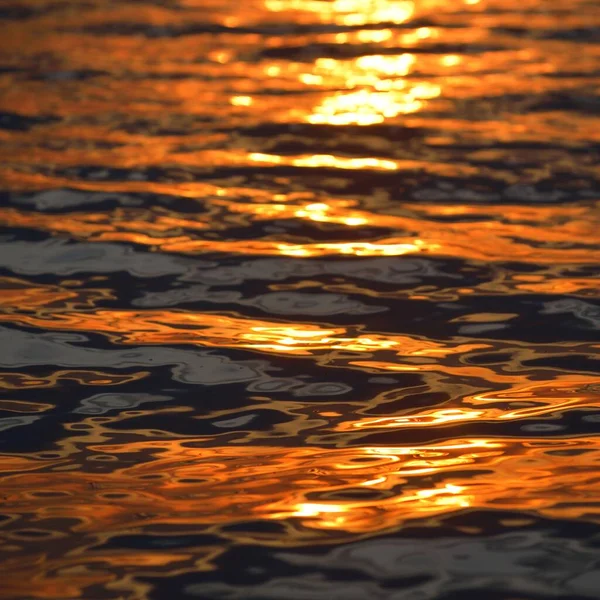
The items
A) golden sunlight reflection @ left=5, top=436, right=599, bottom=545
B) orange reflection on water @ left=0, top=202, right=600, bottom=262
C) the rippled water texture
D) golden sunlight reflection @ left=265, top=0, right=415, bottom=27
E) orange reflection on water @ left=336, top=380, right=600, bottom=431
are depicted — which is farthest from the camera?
golden sunlight reflection @ left=265, top=0, right=415, bottom=27

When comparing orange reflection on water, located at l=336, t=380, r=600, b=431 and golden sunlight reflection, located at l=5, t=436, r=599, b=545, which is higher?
orange reflection on water, located at l=336, t=380, r=600, b=431

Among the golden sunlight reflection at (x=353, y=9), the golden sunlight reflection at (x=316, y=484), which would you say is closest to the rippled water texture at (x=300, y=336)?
the golden sunlight reflection at (x=316, y=484)

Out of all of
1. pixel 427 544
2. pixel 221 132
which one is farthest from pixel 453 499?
pixel 221 132

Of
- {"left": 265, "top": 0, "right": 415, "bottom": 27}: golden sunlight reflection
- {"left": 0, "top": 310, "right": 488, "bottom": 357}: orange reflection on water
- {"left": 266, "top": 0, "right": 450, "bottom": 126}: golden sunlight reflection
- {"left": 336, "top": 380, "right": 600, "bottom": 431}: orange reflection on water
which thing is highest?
{"left": 265, "top": 0, "right": 415, "bottom": 27}: golden sunlight reflection

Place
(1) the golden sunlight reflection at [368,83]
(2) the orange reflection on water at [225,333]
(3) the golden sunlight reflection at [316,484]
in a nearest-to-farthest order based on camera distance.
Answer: (3) the golden sunlight reflection at [316,484] → (2) the orange reflection on water at [225,333] → (1) the golden sunlight reflection at [368,83]

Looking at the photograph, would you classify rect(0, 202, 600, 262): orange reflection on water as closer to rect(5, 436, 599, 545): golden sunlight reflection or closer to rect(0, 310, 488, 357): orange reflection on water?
rect(0, 310, 488, 357): orange reflection on water

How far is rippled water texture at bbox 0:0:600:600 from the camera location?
2.00 m

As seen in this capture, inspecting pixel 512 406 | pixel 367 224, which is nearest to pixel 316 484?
pixel 512 406

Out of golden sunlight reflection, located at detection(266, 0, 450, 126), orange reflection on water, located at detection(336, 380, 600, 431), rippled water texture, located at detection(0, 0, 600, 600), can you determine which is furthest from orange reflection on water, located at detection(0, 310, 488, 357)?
golden sunlight reflection, located at detection(266, 0, 450, 126)

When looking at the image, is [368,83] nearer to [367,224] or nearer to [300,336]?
[367,224]

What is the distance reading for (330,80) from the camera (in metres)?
6.68

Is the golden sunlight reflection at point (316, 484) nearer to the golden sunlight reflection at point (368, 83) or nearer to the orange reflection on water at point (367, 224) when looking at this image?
the orange reflection on water at point (367, 224)

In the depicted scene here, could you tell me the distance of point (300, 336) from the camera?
10.1 ft

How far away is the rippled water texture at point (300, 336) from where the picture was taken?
2.00 m
